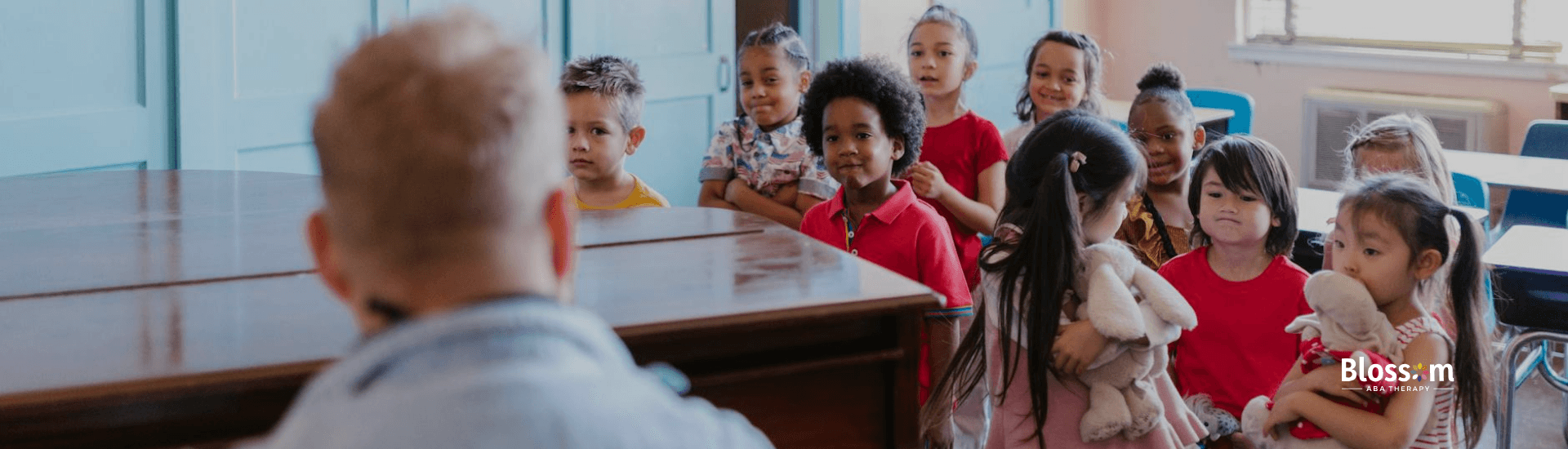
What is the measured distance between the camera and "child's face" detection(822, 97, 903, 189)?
249cm

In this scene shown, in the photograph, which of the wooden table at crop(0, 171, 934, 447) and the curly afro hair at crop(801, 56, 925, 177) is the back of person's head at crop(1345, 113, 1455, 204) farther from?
the wooden table at crop(0, 171, 934, 447)

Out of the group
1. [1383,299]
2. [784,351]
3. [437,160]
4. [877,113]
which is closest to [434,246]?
[437,160]

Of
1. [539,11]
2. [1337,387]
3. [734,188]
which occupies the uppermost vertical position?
[539,11]

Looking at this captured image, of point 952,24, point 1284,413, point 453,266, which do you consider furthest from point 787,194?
point 453,266

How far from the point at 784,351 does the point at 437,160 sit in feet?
2.84

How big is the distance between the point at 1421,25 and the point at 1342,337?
485cm

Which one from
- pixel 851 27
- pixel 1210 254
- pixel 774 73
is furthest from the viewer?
pixel 851 27

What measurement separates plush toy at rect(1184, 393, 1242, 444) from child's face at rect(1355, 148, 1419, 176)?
78 centimetres

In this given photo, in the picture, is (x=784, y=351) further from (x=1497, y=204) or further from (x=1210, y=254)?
(x=1497, y=204)

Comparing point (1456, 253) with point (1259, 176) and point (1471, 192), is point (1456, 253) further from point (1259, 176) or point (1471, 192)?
point (1471, 192)

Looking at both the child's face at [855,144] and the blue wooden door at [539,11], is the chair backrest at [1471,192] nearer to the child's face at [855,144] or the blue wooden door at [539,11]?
the child's face at [855,144]

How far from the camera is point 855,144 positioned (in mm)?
2512

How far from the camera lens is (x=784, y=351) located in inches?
55.8

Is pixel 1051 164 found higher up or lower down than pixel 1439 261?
higher up
